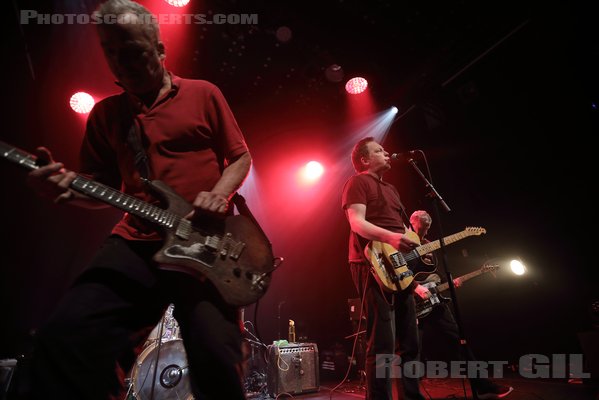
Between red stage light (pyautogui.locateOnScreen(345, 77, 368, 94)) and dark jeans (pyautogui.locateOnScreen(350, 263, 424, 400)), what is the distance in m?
5.21

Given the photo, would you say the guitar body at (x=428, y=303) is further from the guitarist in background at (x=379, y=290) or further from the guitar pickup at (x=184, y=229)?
the guitar pickup at (x=184, y=229)

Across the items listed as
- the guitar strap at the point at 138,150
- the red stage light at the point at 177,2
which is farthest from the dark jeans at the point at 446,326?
the red stage light at the point at 177,2

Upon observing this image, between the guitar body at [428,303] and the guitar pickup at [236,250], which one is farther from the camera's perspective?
the guitar body at [428,303]

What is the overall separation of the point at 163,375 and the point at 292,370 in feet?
8.64

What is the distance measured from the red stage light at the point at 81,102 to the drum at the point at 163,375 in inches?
179

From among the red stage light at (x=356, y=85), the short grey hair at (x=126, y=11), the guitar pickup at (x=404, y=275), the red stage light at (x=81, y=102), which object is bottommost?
the guitar pickup at (x=404, y=275)

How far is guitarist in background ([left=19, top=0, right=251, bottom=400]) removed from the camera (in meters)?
1.28

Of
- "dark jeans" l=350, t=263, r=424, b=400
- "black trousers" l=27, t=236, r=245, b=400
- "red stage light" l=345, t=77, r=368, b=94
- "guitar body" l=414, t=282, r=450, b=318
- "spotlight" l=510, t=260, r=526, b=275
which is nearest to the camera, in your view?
"black trousers" l=27, t=236, r=245, b=400

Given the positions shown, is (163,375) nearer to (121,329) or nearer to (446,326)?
(121,329)

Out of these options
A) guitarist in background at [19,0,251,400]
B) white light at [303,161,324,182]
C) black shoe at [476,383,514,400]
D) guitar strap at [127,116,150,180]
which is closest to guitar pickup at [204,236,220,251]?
guitarist in background at [19,0,251,400]

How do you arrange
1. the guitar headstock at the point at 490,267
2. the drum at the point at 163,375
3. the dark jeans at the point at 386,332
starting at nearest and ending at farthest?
the dark jeans at the point at 386,332, the drum at the point at 163,375, the guitar headstock at the point at 490,267

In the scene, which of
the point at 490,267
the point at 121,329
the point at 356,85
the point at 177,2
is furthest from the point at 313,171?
the point at 121,329

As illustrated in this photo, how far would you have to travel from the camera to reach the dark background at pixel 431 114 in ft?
17.3

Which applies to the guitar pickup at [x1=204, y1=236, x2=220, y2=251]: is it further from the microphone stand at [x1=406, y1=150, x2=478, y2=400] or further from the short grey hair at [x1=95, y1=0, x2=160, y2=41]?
the microphone stand at [x1=406, y1=150, x2=478, y2=400]
